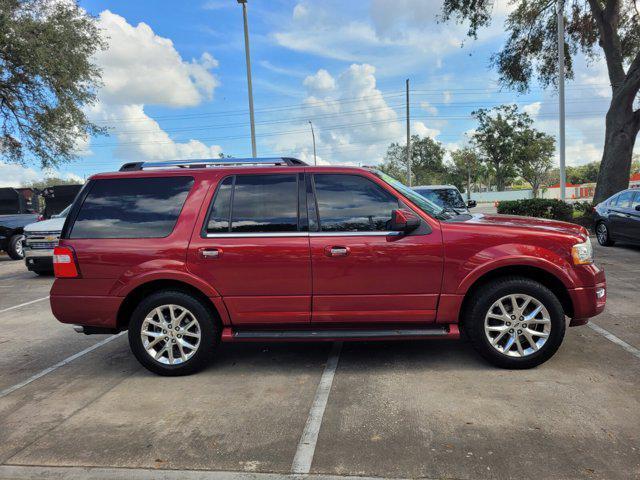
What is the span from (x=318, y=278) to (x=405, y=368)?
47.1 inches

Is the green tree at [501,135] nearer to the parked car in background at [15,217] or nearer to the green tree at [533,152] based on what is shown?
the green tree at [533,152]

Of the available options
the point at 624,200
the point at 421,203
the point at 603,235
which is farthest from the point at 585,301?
the point at 603,235

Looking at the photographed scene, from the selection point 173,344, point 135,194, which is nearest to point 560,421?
point 173,344

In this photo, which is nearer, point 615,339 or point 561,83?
point 615,339

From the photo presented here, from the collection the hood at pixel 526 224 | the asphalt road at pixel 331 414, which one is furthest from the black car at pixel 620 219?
the hood at pixel 526 224

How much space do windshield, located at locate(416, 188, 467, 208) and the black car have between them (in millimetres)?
3551

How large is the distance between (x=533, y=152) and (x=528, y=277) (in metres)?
45.6

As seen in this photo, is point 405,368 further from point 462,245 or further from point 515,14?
point 515,14

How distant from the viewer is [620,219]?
10352 millimetres

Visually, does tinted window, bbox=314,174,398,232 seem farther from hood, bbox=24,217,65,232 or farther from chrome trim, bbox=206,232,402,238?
hood, bbox=24,217,65,232

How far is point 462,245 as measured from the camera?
13.0 ft

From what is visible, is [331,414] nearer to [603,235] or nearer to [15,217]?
[603,235]

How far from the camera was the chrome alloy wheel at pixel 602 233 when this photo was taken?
11.1 m

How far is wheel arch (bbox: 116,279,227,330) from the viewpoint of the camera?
4.14 meters
